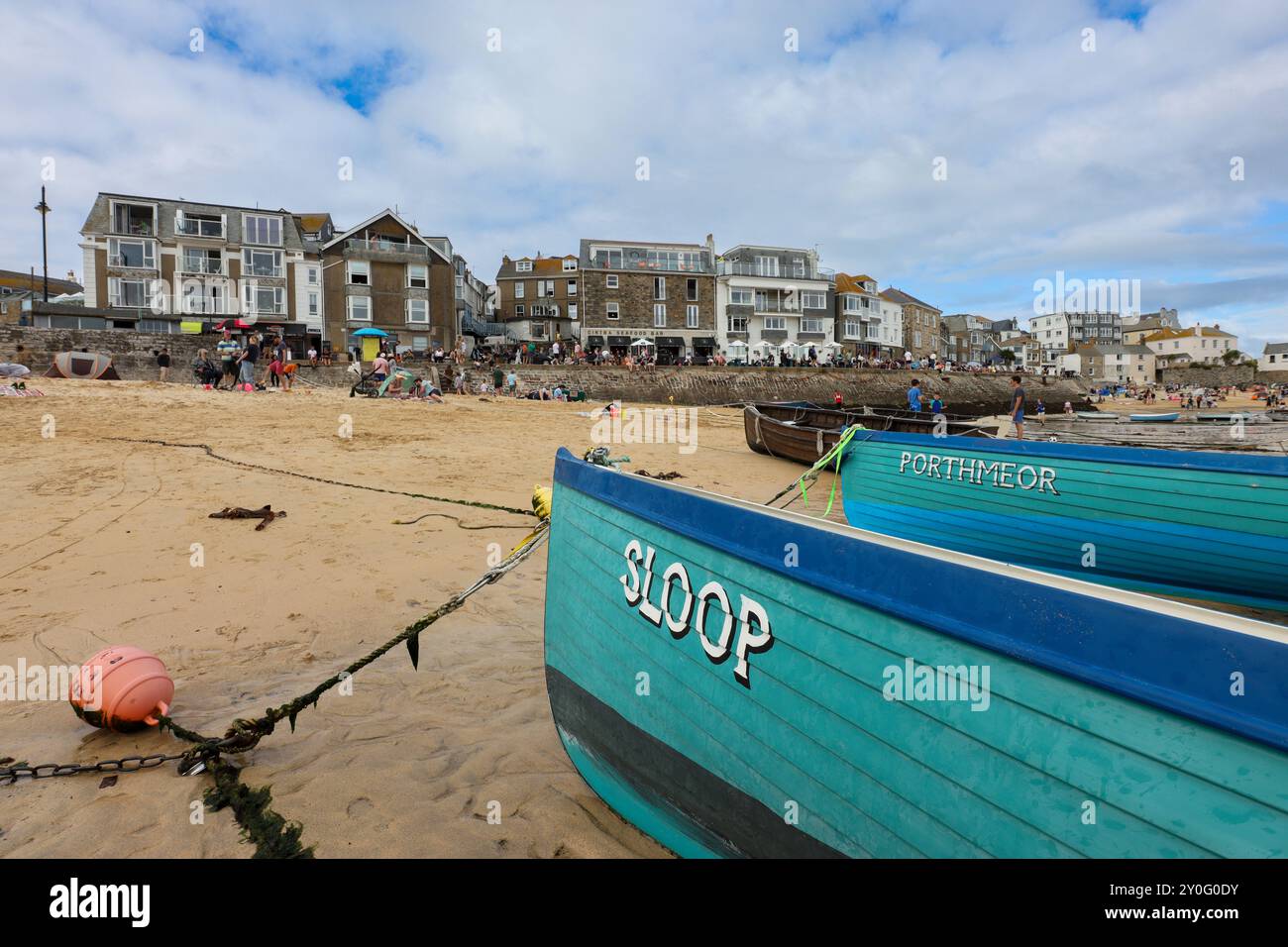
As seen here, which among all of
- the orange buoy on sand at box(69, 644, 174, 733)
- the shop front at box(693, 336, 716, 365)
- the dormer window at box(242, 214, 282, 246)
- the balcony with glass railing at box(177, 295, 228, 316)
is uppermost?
the dormer window at box(242, 214, 282, 246)

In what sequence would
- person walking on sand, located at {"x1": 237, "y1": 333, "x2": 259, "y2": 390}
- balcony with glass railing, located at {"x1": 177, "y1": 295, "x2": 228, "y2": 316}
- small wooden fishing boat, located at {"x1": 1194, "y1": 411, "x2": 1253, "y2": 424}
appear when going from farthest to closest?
balcony with glass railing, located at {"x1": 177, "y1": 295, "x2": 228, "y2": 316}, small wooden fishing boat, located at {"x1": 1194, "y1": 411, "x2": 1253, "y2": 424}, person walking on sand, located at {"x1": 237, "y1": 333, "x2": 259, "y2": 390}

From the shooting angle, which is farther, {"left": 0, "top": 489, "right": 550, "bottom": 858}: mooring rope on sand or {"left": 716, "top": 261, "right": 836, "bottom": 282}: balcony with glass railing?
{"left": 716, "top": 261, "right": 836, "bottom": 282}: balcony with glass railing

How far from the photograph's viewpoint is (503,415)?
2164 centimetres

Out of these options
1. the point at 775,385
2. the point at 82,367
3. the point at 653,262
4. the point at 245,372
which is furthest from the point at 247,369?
the point at 653,262

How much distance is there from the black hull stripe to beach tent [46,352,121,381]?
99.8 feet

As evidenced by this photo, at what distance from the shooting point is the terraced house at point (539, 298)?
2566 inches

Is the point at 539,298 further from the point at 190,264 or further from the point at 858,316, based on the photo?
the point at 858,316

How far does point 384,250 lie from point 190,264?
12342mm

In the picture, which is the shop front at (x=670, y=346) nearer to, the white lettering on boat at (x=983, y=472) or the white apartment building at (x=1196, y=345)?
the white lettering on boat at (x=983, y=472)

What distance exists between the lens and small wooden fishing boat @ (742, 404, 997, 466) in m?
15.3

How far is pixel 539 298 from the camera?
2625 inches

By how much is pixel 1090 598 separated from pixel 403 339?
174ft

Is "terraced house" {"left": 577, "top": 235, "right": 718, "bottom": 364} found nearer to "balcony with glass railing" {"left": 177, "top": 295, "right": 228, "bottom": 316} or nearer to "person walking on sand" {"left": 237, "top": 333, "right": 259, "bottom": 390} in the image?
"balcony with glass railing" {"left": 177, "top": 295, "right": 228, "bottom": 316}

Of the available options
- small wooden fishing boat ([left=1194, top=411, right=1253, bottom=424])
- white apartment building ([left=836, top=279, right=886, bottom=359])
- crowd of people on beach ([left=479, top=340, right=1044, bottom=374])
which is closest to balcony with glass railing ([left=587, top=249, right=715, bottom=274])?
crowd of people on beach ([left=479, top=340, right=1044, bottom=374])
